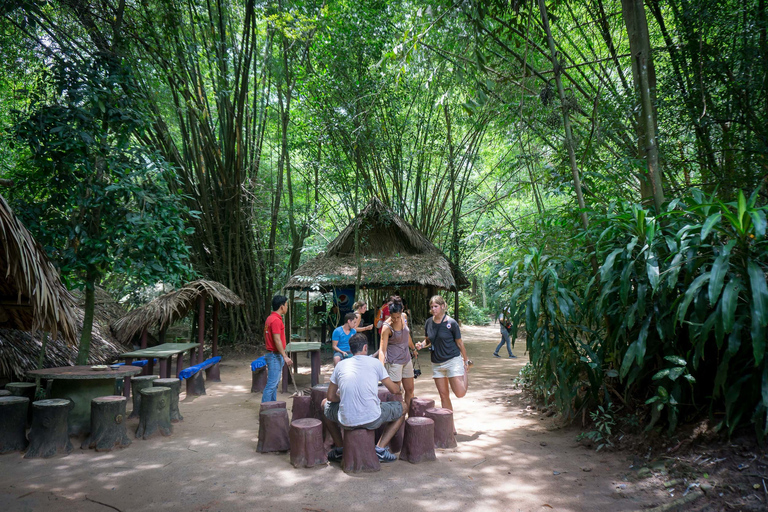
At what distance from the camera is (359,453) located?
10.5 ft

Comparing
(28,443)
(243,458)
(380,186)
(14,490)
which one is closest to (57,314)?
(14,490)

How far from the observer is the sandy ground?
2699 mm

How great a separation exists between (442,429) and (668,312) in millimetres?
1905

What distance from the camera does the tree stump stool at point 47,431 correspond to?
345cm

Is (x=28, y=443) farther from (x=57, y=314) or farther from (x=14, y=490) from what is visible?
(x=57, y=314)

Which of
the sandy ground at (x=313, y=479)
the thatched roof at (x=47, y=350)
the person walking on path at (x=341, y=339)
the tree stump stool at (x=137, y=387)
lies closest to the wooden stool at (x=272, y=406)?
the sandy ground at (x=313, y=479)

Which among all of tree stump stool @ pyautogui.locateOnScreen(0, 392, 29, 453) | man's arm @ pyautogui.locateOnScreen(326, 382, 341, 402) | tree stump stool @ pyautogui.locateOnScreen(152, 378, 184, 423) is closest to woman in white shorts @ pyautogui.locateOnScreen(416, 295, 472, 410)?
man's arm @ pyautogui.locateOnScreen(326, 382, 341, 402)

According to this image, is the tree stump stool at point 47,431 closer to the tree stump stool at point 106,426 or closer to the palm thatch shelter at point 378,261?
the tree stump stool at point 106,426

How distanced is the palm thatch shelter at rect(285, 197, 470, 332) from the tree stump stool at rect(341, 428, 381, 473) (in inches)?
206

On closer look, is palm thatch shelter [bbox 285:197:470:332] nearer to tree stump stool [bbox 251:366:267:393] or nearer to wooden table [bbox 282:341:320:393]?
wooden table [bbox 282:341:320:393]

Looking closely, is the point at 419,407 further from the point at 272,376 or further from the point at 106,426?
the point at 106,426

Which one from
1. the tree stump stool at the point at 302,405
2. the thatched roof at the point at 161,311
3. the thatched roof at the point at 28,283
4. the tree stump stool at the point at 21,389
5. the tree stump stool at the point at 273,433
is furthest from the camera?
the thatched roof at the point at 161,311

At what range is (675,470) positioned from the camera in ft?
9.48

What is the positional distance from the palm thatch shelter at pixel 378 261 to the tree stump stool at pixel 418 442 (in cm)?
509
